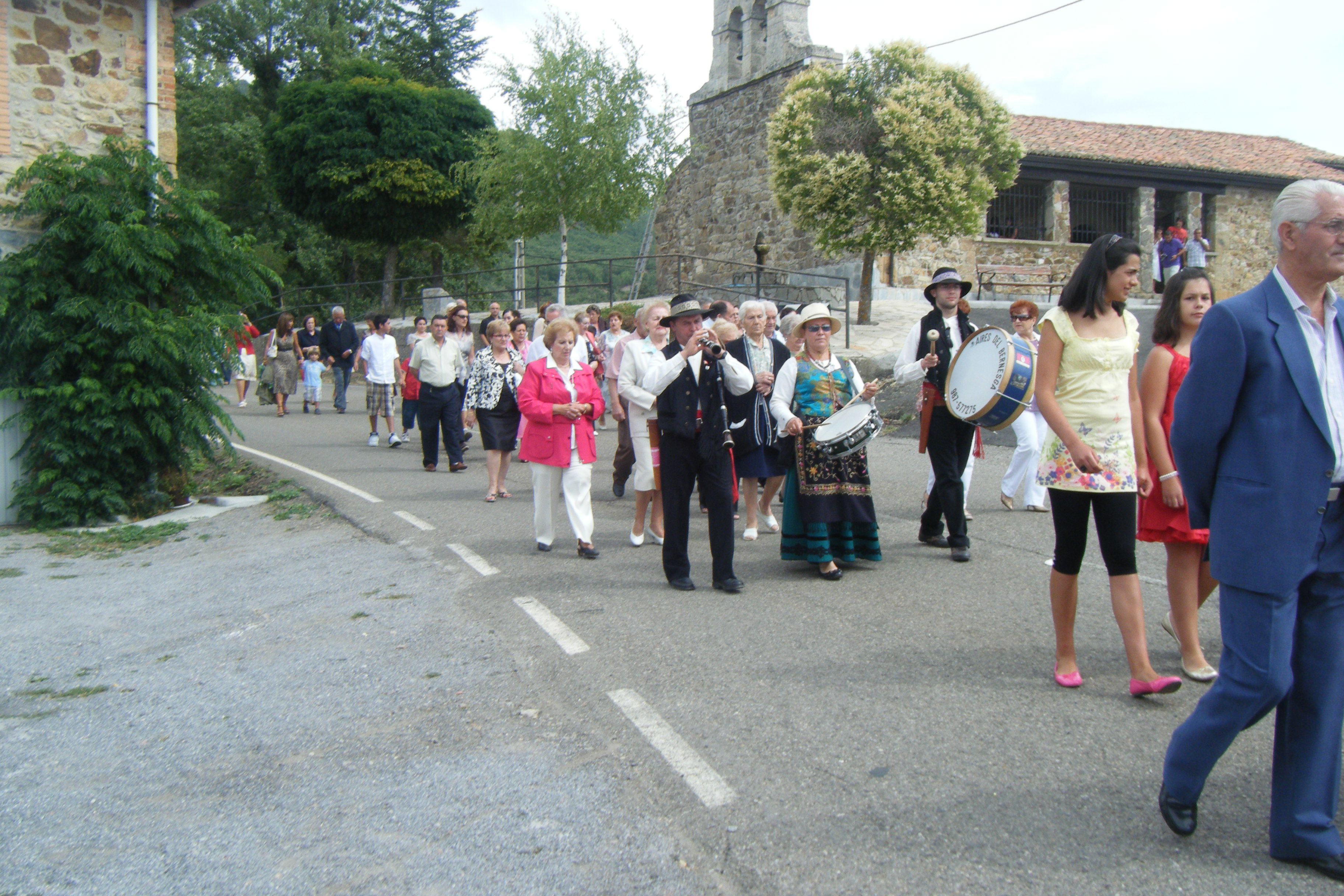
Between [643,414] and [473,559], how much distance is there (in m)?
1.77

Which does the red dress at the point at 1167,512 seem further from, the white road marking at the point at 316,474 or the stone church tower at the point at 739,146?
the stone church tower at the point at 739,146

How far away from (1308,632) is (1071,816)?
94 cm

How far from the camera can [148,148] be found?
10289mm

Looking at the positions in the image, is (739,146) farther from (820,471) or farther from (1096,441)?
(1096,441)

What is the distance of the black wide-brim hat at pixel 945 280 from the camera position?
23.8 ft

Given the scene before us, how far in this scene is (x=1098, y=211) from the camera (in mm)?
31016

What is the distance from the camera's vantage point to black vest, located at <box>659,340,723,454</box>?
6.61 metres

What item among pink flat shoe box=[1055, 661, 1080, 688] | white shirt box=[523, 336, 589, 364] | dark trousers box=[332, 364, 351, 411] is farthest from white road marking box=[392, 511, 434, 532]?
dark trousers box=[332, 364, 351, 411]

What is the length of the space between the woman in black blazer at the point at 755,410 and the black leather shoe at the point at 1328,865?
4999 millimetres

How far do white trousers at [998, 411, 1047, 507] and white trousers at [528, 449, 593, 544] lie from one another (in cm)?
393

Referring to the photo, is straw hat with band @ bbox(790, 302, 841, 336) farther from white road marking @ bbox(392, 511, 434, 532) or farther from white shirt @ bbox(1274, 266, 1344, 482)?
white shirt @ bbox(1274, 266, 1344, 482)

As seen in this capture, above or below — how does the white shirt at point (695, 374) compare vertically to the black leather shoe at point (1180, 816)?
above

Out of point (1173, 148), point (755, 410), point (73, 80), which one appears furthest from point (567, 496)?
point (1173, 148)

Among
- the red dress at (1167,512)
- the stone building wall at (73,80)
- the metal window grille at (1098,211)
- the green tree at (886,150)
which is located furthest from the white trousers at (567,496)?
the metal window grille at (1098,211)
